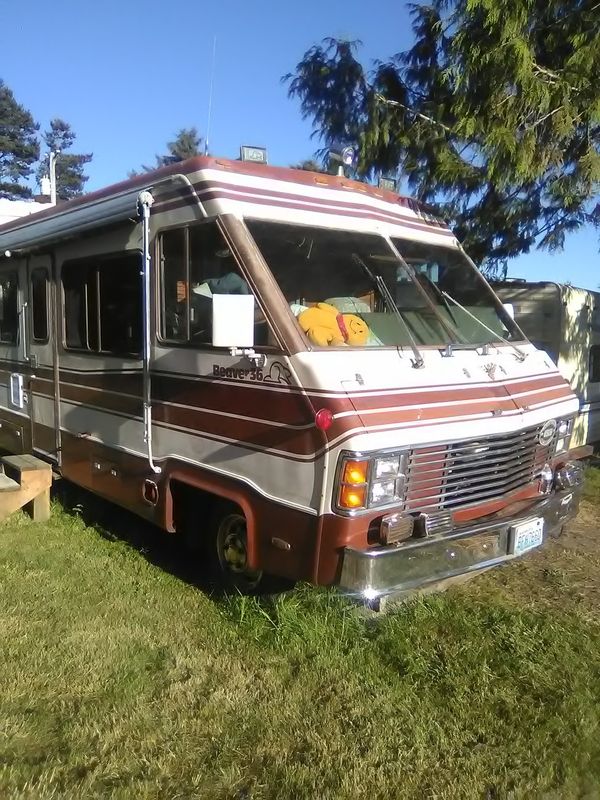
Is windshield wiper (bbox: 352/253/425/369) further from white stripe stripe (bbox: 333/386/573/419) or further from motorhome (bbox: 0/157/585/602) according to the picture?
white stripe stripe (bbox: 333/386/573/419)

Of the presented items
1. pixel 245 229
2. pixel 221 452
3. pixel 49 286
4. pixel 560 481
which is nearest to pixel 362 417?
pixel 221 452

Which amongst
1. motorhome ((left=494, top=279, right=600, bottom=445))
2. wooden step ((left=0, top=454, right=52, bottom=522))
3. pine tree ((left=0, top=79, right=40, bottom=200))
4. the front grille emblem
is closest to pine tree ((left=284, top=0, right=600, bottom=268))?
motorhome ((left=494, top=279, right=600, bottom=445))

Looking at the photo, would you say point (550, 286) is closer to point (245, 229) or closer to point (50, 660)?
point (245, 229)

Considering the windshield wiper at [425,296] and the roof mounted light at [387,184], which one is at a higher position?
the roof mounted light at [387,184]

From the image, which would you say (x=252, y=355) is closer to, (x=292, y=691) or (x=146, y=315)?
(x=146, y=315)

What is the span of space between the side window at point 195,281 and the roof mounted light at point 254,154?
1.81ft

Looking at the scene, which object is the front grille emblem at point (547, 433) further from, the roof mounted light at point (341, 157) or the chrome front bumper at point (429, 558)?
the roof mounted light at point (341, 157)

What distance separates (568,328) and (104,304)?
533 cm

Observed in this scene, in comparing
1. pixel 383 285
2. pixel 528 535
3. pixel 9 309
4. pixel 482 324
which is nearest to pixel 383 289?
pixel 383 285

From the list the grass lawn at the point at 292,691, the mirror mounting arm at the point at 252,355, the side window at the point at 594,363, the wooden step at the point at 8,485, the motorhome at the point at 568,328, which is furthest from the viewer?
the side window at the point at 594,363

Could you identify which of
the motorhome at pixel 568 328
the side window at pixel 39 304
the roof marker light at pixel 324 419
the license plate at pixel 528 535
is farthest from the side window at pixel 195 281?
the motorhome at pixel 568 328

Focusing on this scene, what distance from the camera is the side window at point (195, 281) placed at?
4184 millimetres

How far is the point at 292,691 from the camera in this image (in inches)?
140

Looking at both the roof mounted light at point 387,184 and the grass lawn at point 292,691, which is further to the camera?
the roof mounted light at point 387,184
